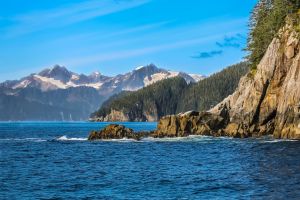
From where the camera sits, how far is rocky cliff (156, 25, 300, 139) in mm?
98312

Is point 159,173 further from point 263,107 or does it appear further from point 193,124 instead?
point 193,124

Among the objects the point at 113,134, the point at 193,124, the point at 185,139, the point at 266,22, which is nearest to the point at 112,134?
the point at 113,134

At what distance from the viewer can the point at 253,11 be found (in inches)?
6068

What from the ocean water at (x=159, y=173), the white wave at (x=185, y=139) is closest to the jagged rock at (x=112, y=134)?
the white wave at (x=185, y=139)

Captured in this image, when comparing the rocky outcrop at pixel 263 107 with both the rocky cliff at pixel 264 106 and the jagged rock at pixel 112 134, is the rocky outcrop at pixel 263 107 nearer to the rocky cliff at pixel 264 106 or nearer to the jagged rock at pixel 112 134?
the rocky cliff at pixel 264 106

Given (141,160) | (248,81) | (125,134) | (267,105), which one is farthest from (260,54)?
(141,160)

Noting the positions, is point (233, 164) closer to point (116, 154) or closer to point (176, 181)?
point (176, 181)

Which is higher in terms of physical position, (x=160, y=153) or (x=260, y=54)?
(x=260, y=54)

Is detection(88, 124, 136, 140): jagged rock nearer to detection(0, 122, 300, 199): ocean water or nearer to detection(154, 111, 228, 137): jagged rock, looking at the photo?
detection(154, 111, 228, 137): jagged rock

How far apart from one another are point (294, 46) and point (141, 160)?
48.8 metres

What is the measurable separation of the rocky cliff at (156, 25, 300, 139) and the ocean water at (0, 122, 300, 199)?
29.7 ft

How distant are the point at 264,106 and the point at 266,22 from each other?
3159cm

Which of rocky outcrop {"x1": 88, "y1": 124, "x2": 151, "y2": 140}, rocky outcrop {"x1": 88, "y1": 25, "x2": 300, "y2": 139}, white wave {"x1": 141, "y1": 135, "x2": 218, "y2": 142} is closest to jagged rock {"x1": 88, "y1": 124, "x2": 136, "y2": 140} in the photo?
rocky outcrop {"x1": 88, "y1": 124, "x2": 151, "y2": 140}

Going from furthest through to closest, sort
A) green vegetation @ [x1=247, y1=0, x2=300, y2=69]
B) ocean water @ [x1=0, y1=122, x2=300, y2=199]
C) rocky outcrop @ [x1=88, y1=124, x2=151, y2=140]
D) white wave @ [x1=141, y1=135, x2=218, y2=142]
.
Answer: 1. rocky outcrop @ [x1=88, y1=124, x2=151, y2=140]
2. green vegetation @ [x1=247, y1=0, x2=300, y2=69]
3. white wave @ [x1=141, y1=135, x2=218, y2=142]
4. ocean water @ [x1=0, y1=122, x2=300, y2=199]
